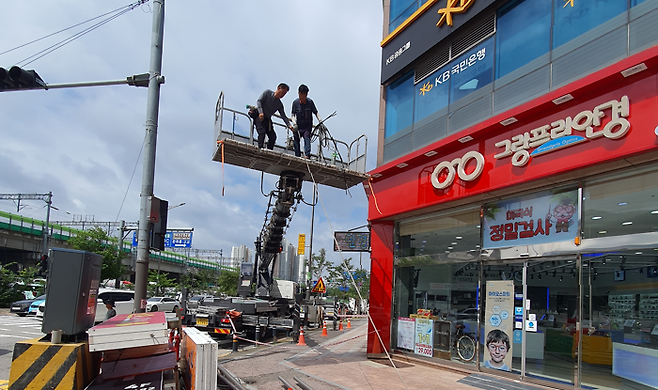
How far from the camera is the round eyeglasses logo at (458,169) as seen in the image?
8983mm

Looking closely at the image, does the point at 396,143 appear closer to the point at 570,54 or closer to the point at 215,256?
the point at 570,54

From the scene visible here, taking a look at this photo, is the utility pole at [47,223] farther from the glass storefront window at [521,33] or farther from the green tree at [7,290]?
the glass storefront window at [521,33]

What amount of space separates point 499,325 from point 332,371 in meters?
3.56

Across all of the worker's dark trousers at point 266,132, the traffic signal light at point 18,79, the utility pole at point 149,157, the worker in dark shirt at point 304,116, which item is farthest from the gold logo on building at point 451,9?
the traffic signal light at point 18,79

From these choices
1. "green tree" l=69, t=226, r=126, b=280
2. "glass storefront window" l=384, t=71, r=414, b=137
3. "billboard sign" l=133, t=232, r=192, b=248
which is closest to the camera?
"glass storefront window" l=384, t=71, r=414, b=137

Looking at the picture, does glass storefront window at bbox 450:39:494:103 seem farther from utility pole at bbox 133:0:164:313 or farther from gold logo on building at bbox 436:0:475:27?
utility pole at bbox 133:0:164:313

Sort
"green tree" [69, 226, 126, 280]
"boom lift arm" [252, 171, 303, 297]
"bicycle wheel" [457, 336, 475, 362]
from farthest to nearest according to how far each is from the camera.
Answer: "green tree" [69, 226, 126, 280] → "boom lift arm" [252, 171, 303, 297] → "bicycle wheel" [457, 336, 475, 362]

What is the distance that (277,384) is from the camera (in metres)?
8.34

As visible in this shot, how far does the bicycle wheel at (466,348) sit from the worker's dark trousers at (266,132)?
21.1 ft

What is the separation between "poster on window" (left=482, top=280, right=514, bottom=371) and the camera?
28.1 ft

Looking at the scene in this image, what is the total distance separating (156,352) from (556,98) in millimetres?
8035

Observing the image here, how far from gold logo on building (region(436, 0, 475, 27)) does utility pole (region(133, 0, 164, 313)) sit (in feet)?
20.8

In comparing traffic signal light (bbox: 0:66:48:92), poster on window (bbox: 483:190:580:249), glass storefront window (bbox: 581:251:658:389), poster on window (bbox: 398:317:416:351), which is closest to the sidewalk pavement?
poster on window (bbox: 398:317:416:351)

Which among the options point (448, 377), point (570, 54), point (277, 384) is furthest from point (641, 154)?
point (277, 384)
